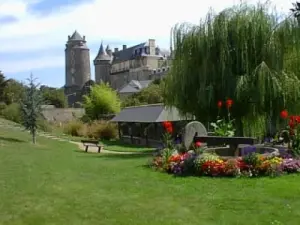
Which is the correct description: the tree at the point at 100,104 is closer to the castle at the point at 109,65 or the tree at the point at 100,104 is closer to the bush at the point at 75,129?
the bush at the point at 75,129

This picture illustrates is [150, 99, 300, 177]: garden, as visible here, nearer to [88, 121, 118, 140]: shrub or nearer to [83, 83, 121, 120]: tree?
[88, 121, 118, 140]: shrub

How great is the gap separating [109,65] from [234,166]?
130613mm

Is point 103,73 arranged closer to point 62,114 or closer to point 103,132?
point 62,114

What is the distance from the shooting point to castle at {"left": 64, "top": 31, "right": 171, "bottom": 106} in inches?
4877

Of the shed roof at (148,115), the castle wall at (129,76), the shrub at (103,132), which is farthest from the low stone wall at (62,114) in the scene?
the castle wall at (129,76)

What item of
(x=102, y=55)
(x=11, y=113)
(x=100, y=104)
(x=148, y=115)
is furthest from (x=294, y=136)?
(x=102, y=55)

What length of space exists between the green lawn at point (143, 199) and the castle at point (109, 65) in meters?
107

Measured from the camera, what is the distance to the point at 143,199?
916cm

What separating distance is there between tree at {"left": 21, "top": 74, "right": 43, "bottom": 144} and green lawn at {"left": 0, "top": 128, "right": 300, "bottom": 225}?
16.6 m

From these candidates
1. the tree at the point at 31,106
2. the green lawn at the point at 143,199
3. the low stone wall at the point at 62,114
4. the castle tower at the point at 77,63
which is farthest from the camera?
the castle tower at the point at 77,63

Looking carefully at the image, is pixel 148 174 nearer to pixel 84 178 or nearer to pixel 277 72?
pixel 84 178

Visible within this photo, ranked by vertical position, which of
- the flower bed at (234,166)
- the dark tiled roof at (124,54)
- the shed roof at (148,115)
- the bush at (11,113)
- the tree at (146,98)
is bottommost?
the flower bed at (234,166)

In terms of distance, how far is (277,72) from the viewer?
22094mm

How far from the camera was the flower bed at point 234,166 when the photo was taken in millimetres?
A: 12172
